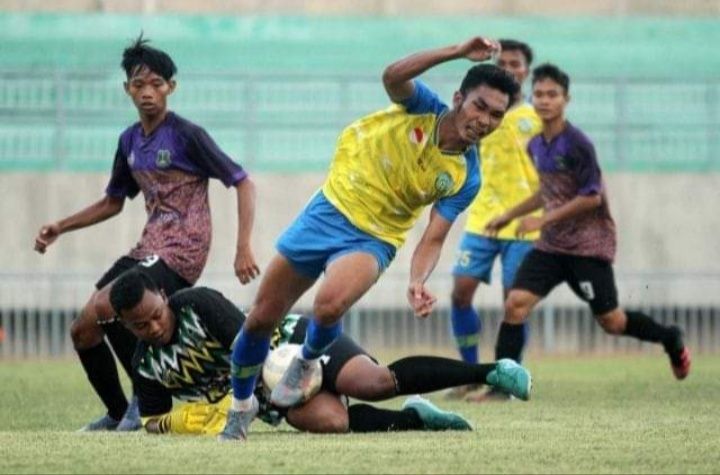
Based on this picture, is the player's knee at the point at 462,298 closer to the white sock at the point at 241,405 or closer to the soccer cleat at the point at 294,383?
the soccer cleat at the point at 294,383

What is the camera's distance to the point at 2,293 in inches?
912

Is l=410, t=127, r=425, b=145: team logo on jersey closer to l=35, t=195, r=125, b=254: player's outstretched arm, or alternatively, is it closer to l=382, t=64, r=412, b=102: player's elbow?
l=382, t=64, r=412, b=102: player's elbow

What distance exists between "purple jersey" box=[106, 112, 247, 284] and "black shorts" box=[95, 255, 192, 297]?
4cm

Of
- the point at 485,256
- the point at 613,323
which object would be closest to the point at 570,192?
the point at 613,323

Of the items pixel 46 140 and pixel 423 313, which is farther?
pixel 46 140

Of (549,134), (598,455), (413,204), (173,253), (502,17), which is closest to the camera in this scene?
(598,455)

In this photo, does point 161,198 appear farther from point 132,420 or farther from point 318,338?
point 318,338

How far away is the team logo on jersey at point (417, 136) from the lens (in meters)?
10.9

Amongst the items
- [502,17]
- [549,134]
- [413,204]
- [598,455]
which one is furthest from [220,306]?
[502,17]

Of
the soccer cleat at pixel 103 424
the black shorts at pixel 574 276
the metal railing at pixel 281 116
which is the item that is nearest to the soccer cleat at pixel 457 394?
the black shorts at pixel 574 276

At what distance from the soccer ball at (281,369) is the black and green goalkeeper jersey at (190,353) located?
213mm

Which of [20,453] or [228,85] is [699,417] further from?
[228,85]

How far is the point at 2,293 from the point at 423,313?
13.6 metres

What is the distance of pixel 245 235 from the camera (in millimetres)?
12000
